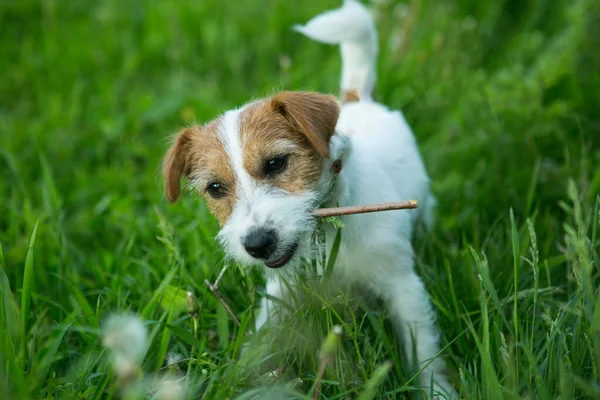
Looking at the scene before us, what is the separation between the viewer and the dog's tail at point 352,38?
10.8ft

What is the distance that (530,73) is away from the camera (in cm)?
417

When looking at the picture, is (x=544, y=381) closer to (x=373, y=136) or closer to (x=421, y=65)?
(x=373, y=136)

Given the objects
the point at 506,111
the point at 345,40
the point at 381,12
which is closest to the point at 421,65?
the point at 381,12

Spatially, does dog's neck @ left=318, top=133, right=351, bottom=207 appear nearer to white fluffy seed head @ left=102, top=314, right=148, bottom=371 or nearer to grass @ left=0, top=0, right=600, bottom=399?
grass @ left=0, top=0, right=600, bottom=399

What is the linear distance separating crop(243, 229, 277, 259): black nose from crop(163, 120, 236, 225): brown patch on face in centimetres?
28

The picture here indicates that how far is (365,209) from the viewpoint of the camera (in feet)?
7.25

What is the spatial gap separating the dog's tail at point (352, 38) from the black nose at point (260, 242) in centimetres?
136

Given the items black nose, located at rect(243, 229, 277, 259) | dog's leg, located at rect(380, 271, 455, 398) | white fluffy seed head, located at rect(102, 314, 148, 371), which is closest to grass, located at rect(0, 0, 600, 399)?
dog's leg, located at rect(380, 271, 455, 398)

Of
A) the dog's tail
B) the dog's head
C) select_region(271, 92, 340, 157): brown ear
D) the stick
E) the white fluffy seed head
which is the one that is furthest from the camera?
the dog's tail

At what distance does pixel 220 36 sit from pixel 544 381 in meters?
4.25

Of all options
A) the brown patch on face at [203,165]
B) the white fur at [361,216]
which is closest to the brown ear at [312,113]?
the white fur at [361,216]

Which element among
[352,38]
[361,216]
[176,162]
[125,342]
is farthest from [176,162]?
[125,342]

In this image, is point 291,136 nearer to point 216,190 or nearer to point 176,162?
point 216,190

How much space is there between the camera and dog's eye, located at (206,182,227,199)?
2.59 m
